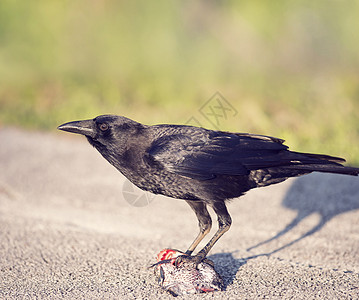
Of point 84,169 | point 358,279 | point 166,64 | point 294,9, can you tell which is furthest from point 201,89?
point 358,279

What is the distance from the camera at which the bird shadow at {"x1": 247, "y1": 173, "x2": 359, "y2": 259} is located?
5680mm

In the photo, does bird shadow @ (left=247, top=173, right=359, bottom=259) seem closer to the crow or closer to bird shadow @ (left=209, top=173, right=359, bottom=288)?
bird shadow @ (left=209, top=173, right=359, bottom=288)

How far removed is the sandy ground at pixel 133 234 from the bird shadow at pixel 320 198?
1 centimetres

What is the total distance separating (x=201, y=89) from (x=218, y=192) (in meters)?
7.41

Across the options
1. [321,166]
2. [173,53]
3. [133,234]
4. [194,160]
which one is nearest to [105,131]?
[194,160]

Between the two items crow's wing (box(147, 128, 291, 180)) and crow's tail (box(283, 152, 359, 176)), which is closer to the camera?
crow's wing (box(147, 128, 291, 180))

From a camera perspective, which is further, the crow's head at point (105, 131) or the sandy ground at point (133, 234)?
the sandy ground at point (133, 234)

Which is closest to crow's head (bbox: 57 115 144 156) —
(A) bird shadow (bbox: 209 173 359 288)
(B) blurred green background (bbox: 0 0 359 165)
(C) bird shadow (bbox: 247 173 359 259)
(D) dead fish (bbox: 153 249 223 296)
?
(D) dead fish (bbox: 153 249 223 296)

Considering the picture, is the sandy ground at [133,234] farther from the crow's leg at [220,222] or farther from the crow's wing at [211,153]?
the crow's wing at [211,153]

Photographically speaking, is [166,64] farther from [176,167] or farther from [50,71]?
[176,167]

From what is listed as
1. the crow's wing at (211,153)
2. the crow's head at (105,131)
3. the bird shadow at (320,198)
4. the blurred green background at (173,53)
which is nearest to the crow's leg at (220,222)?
the crow's wing at (211,153)

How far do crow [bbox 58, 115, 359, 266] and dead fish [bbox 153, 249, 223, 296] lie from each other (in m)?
0.06

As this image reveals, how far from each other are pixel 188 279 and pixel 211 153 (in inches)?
35.7

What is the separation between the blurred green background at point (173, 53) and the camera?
1056 centimetres
